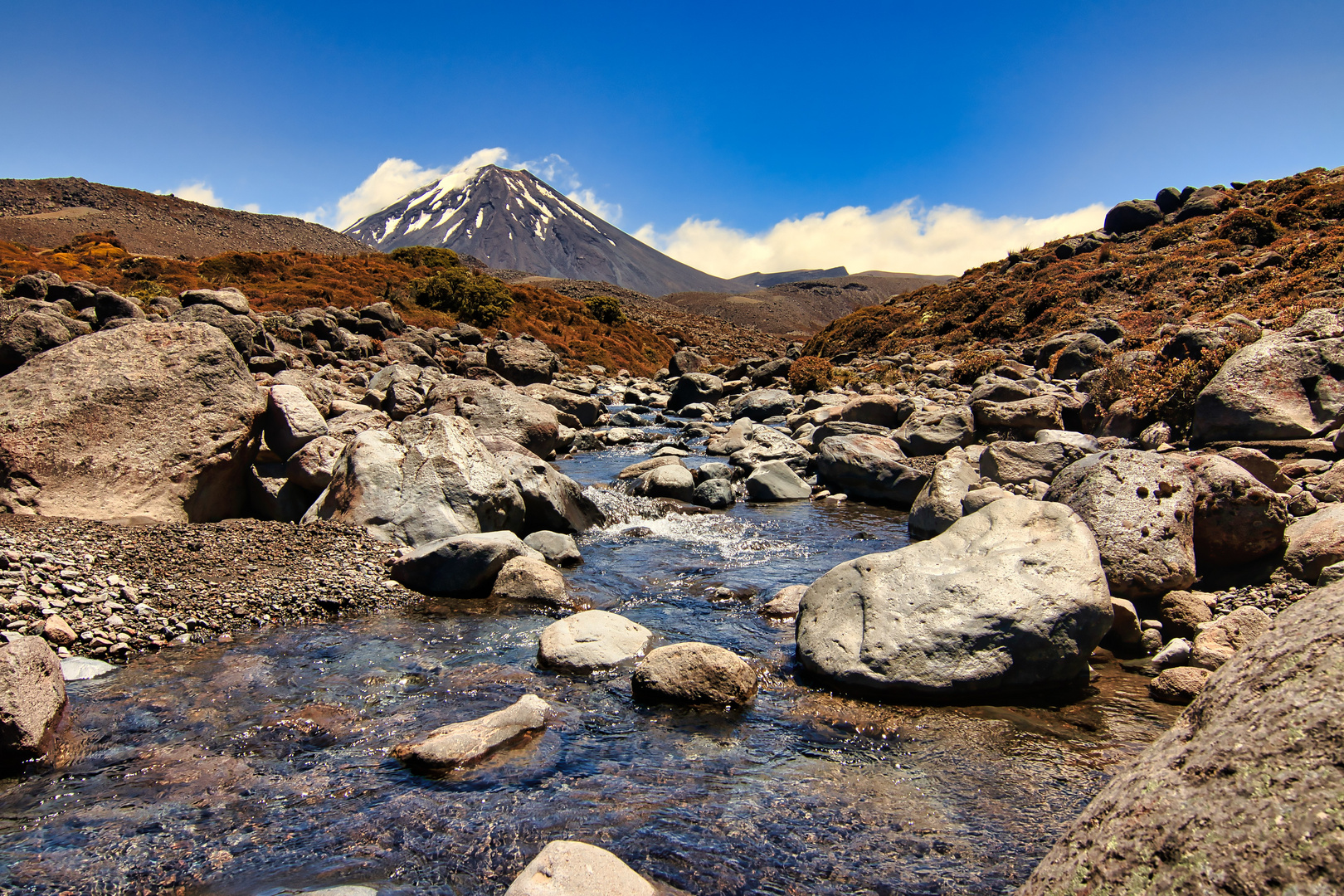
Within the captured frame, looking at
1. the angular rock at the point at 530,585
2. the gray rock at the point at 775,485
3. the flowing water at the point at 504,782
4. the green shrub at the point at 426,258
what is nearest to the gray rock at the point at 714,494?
the gray rock at the point at 775,485

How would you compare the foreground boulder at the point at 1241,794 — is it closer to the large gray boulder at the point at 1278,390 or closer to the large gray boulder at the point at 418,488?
the large gray boulder at the point at 418,488

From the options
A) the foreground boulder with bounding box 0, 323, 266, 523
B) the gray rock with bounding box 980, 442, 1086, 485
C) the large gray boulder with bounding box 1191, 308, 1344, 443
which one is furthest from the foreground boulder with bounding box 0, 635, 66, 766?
the large gray boulder with bounding box 1191, 308, 1344, 443

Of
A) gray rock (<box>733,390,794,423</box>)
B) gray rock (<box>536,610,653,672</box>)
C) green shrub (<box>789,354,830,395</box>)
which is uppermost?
green shrub (<box>789,354,830,395</box>)

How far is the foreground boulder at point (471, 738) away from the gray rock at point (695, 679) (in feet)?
3.06

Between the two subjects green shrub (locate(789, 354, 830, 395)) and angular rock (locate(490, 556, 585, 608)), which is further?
green shrub (locate(789, 354, 830, 395))

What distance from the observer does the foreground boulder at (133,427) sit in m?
8.47

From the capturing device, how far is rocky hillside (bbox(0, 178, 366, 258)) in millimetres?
67900

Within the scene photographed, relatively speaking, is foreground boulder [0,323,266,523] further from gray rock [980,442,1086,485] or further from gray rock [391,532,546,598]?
gray rock [980,442,1086,485]

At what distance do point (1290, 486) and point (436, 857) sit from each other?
9.98 metres

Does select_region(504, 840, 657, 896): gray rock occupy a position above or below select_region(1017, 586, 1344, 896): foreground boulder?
below

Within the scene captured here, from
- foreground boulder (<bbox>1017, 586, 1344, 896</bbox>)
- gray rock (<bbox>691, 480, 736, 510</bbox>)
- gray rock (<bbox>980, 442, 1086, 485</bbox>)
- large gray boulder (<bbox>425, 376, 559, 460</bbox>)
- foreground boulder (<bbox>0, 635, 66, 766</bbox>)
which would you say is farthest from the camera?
large gray boulder (<bbox>425, 376, 559, 460</bbox>)

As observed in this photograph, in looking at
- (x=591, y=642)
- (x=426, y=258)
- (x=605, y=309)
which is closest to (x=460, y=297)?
(x=605, y=309)

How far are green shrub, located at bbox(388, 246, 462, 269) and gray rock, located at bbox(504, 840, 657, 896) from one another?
2691 inches

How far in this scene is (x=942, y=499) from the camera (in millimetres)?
10953
